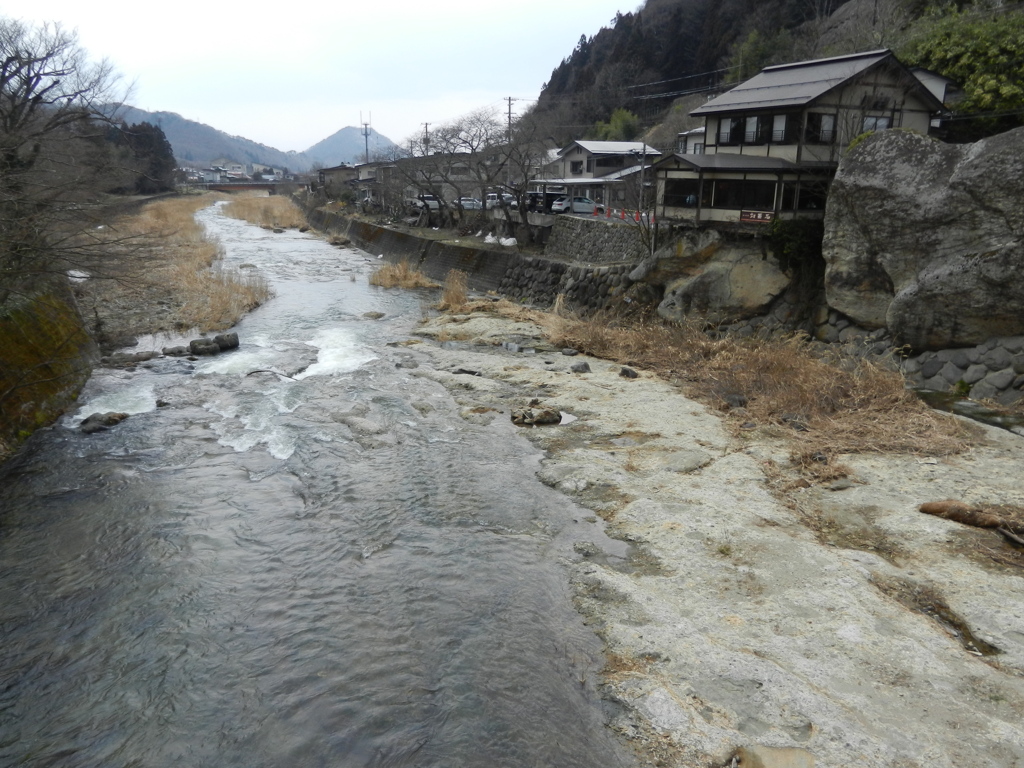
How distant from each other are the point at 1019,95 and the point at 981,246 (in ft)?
19.8

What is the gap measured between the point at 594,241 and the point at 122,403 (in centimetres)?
1553

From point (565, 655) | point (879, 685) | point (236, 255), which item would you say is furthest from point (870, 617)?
point (236, 255)

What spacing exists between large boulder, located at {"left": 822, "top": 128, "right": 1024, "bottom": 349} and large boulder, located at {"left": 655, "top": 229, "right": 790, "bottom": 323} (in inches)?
58.8

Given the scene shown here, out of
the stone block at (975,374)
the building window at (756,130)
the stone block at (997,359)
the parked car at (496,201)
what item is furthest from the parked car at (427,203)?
→ the stone block at (997,359)

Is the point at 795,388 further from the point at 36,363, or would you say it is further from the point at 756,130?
the point at 36,363

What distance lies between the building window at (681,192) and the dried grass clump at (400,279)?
38.8 feet

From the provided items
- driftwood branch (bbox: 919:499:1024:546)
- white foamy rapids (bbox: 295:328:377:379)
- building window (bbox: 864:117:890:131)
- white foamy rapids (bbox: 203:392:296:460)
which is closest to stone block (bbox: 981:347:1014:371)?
driftwood branch (bbox: 919:499:1024:546)

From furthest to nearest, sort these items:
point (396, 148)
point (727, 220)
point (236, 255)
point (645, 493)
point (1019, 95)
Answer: point (396, 148), point (236, 255), point (727, 220), point (1019, 95), point (645, 493)

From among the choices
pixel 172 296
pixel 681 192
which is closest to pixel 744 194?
pixel 681 192

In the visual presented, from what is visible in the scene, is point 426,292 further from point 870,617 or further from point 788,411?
point 870,617

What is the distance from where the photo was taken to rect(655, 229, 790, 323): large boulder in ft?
54.7

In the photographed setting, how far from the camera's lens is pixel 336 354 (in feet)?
55.6

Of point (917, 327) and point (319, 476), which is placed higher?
point (917, 327)

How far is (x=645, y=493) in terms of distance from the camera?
928 centimetres
